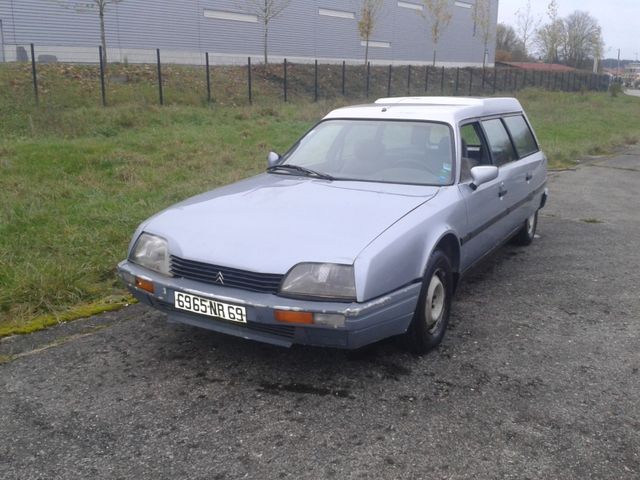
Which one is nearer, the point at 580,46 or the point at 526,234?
the point at 526,234

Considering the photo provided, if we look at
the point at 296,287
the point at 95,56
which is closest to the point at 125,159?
the point at 296,287

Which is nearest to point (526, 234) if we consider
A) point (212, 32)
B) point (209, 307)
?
point (209, 307)

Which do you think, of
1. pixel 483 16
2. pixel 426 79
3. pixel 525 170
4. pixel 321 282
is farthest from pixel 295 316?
pixel 483 16

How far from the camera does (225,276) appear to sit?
347 centimetres

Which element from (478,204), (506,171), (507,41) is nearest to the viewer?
(478,204)

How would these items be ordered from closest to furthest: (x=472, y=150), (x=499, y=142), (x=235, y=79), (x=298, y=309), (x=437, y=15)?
1. (x=298, y=309)
2. (x=472, y=150)
3. (x=499, y=142)
4. (x=235, y=79)
5. (x=437, y=15)

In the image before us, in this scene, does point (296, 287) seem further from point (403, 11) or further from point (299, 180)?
point (403, 11)

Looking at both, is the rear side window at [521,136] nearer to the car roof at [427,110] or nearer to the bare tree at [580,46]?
the car roof at [427,110]

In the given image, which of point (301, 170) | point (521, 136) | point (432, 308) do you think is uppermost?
point (521, 136)

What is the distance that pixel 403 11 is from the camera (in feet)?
148

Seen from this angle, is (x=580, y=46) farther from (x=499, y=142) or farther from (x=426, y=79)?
(x=499, y=142)

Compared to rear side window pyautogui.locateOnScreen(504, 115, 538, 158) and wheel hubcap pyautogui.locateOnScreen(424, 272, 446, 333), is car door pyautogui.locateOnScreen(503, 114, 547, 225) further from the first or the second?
wheel hubcap pyautogui.locateOnScreen(424, 272, 446, 333)

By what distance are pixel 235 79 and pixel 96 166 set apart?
1632cm

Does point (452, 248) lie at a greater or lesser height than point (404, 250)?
lesser
